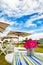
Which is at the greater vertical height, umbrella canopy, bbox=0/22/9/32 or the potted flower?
umbrella canopy, bbox=0/22/9/32

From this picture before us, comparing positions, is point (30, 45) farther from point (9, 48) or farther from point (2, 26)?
point (2, 26)

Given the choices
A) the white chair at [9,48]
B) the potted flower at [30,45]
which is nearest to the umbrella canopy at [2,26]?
the white chair at [9,48]

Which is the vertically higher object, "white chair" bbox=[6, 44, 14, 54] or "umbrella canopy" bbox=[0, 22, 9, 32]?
"umbrella canopy" bbox=[0, 22, 9, 32]

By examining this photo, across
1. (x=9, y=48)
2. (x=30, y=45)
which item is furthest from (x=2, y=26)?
(x=30, y=45)

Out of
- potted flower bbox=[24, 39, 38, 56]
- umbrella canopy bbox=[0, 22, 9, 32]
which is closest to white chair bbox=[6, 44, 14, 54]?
umbrella canopy bbox=[0, 22, 9, 32]

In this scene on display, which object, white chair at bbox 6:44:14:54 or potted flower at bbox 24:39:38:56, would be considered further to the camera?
white chair at bbox 6:44:14:54

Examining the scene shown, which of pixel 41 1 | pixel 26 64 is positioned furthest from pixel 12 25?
pixel 26 64

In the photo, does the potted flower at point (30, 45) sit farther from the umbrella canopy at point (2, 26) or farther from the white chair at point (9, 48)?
the umbrella canopy at point (2, 26)

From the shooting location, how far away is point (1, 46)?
14.7 feet

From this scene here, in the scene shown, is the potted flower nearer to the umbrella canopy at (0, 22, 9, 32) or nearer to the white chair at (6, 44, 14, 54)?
the white chair at (6, 44, 14, 54)

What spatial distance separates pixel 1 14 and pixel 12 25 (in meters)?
0.41

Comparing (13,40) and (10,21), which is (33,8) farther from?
(13,40)

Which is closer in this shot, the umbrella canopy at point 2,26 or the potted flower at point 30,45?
the potted flower at point 30,45

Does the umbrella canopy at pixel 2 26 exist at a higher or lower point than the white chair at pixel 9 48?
higher
